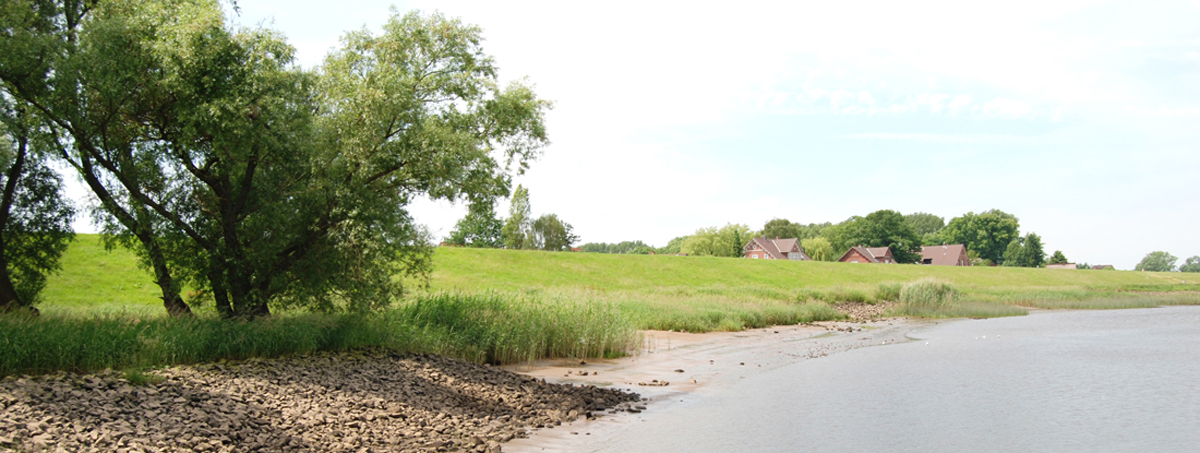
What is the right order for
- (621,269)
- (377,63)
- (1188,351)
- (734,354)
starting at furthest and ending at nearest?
(621,269)
(1188,351)
(734,354)
(377,63)

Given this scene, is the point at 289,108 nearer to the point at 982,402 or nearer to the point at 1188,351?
the point at 982,402

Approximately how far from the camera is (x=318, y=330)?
43.0 ft

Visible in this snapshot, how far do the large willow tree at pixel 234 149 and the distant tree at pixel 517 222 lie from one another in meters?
63.5

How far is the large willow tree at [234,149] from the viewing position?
1238 cm

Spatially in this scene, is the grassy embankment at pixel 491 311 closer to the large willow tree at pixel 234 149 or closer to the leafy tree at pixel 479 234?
the large willow tree at pixel 234 149

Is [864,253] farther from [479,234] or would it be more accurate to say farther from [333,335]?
[333,335]

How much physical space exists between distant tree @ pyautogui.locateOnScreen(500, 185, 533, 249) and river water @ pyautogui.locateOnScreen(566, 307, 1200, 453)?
59.5 meters

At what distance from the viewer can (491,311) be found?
1756 cm

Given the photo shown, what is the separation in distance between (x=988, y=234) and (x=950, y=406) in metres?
141

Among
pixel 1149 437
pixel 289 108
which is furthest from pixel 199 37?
pixel 1149 437

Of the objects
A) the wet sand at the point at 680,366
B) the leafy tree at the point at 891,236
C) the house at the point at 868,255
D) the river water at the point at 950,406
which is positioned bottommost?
the river water at the point at 950,406

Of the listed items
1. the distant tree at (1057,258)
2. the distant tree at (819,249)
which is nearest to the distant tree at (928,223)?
the distant tree at (1057,258)

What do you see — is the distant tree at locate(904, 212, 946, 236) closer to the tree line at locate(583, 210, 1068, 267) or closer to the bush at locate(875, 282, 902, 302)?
the tree line at locate(583, 210, 1068, 267)

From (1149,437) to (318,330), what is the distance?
15.0 meters
